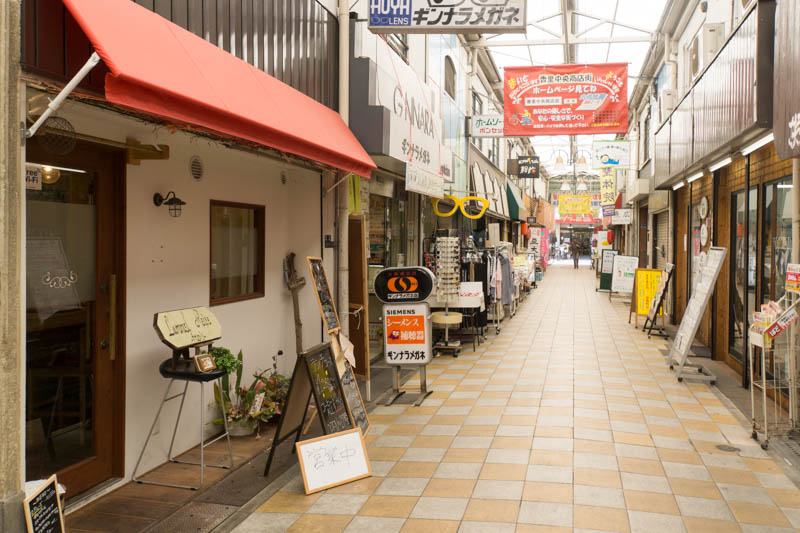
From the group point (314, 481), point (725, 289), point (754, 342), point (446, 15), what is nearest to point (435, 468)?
point (314, 481)

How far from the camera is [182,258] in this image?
5.34m

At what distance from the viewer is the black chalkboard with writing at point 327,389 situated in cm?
504

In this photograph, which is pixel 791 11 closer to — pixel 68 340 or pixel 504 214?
pixel 68 340

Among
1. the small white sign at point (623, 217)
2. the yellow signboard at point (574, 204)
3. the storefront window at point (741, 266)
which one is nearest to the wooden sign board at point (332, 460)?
the storefront window at point (741, 266)

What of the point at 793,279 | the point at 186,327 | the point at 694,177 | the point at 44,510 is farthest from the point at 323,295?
the point at 694,177

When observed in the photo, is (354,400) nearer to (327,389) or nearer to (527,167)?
(327,389)

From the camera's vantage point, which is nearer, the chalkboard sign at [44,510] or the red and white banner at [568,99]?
the chalkboard sign at [44,510]

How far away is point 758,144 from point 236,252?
5.86 m

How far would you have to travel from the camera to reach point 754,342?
5898 millimetres

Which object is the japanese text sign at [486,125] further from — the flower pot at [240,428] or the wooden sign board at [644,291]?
the flower pot at [240,428]

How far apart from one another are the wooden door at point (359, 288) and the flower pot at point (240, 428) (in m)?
1.97

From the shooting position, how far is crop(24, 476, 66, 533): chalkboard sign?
3008 millimetres

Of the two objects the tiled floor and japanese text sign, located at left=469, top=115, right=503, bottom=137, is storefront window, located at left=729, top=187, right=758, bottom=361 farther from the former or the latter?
japanese text sign, located at left=469, top=115, right=503, bottom=137

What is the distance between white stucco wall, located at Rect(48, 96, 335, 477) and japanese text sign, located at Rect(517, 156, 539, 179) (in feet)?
59.4
